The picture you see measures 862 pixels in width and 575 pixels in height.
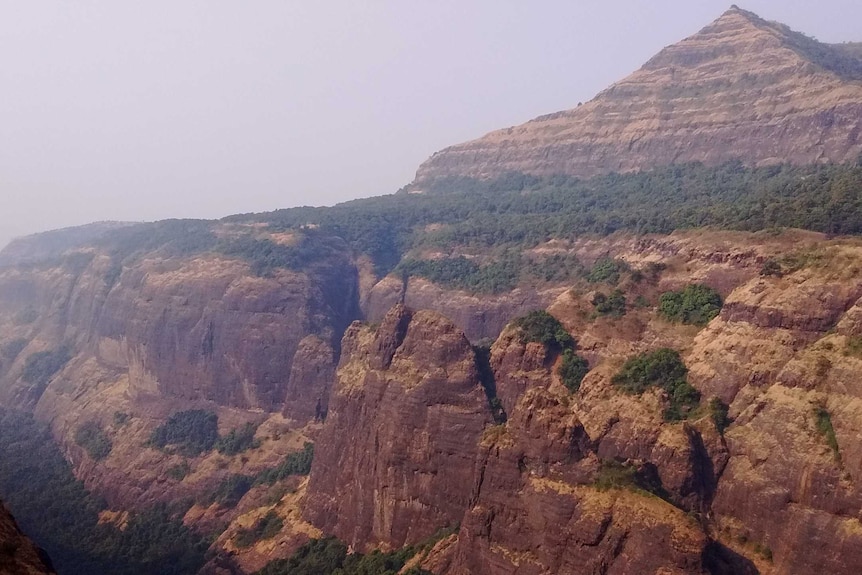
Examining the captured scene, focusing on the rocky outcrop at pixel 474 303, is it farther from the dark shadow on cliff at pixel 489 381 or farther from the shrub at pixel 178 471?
the shrub at pixel 178 471

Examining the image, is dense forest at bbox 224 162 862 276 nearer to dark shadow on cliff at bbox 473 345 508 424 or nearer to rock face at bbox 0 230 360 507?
rock face at bbox 0 230 360 507

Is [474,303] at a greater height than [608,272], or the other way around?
[608,272]

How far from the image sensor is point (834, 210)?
4759 centimetres

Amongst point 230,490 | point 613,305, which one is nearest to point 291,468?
point 230,490

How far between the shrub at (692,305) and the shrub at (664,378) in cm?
330

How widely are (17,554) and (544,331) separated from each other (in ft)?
114

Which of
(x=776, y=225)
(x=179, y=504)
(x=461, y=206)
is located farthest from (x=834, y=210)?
(x=461, y=206)

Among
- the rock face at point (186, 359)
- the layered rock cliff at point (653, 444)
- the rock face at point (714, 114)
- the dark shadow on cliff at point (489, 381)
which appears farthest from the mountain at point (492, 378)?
the rock face at point (714, 114)

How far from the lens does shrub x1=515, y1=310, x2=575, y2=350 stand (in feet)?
156

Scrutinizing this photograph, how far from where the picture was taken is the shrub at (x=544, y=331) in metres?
47.7

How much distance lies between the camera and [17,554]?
18.2m

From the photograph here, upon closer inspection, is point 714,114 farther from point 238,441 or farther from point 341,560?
point 341,560

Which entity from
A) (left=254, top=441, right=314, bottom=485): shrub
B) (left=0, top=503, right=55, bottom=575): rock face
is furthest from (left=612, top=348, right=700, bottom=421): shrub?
(left=254, top=441, right=314, bottom=485): shrub

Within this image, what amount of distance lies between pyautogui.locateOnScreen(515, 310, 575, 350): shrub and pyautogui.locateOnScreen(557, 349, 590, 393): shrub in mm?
1086
